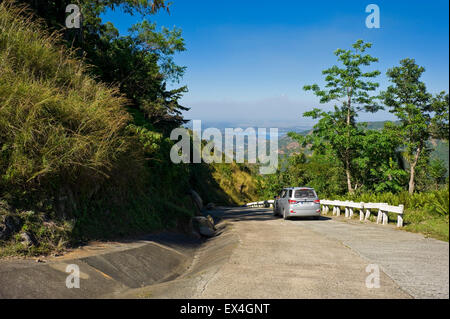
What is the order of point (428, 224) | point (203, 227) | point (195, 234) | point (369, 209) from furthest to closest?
1. point (369, 209)
2. point (203, 227)
3. point (195, 234)
4. point (428, 224)

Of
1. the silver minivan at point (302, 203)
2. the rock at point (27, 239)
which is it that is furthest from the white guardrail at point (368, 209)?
the rock at point (27, 239)

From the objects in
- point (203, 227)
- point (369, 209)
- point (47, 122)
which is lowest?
point (203, 227)

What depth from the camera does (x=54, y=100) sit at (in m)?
8.17

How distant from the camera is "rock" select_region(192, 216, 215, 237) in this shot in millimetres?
15425

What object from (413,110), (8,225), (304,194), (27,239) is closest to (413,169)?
(413,110)

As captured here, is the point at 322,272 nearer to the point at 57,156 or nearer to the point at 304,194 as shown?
the point at 57,156

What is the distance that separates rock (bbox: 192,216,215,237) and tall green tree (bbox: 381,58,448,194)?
74.5 ft

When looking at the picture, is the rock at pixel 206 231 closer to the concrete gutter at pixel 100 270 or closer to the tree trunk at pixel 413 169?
the concrete gutter at pixel 100 270

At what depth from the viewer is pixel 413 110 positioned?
35156 mm

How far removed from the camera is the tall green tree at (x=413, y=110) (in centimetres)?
3375

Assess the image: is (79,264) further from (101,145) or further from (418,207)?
(418,207)

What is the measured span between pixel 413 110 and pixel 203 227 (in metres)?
29.1

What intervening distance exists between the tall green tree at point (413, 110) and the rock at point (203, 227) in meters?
22.7
